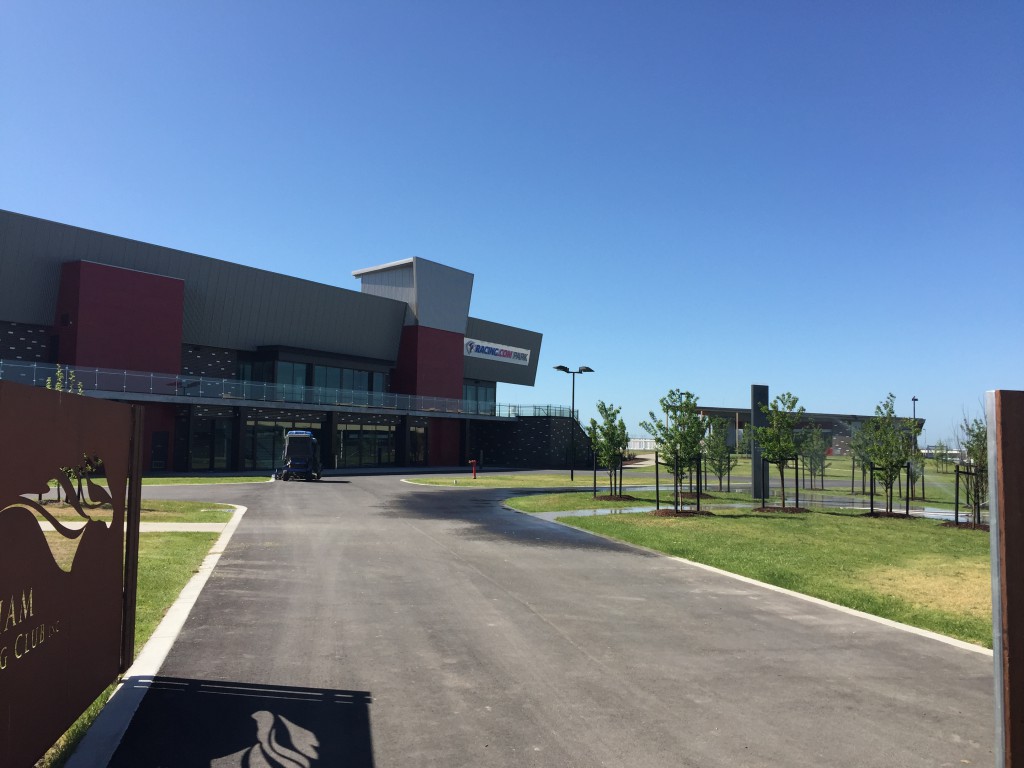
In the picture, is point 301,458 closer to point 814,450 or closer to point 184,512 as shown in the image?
point 184,512

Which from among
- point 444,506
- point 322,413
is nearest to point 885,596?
point 444,506

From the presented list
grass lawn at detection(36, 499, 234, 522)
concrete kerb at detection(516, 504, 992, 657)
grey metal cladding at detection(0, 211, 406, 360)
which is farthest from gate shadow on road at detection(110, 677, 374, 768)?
grey metal cladding at detection(0, 211, 406, 360)

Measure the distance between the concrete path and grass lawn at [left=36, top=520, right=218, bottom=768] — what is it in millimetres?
402

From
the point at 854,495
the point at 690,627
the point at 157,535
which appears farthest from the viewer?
the point at 854,495

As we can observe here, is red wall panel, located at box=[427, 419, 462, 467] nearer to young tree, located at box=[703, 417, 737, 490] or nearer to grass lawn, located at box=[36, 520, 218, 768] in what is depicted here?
young tree, located at box=[703, 417, 737, 490]

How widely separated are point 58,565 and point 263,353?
45.7 m

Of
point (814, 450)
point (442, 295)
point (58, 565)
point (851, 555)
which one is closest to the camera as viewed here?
point (58, 565)

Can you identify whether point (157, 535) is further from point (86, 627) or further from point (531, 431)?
point (531, 431)

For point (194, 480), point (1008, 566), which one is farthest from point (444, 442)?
point (1008, 566)

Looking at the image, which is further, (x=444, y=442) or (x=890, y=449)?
(x=444, y=442)

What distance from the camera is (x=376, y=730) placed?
5.54 m

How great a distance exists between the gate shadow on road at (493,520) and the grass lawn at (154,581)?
248 inches

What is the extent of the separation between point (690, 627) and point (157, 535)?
474 inches

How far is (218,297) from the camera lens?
44.6m
